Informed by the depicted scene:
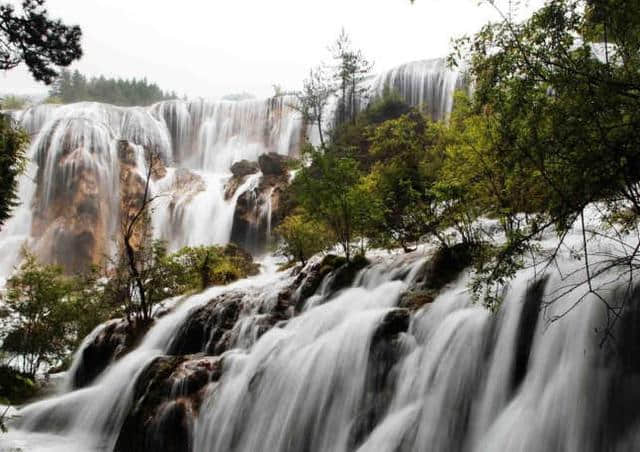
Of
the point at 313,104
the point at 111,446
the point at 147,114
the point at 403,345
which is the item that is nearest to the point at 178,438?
the point at 111,446

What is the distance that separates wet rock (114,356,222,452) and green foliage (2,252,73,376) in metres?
8.61

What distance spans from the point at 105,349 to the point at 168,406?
7428 mm

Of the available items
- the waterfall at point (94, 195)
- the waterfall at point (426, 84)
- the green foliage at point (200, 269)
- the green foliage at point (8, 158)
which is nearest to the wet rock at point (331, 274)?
the green foliage at point (200, 269)

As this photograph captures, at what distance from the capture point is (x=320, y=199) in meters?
13.1

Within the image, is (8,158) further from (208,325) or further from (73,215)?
(73,215)

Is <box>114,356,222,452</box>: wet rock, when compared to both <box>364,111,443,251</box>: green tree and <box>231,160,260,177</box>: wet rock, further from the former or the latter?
<box>231,160,260,177</box>: wet rock

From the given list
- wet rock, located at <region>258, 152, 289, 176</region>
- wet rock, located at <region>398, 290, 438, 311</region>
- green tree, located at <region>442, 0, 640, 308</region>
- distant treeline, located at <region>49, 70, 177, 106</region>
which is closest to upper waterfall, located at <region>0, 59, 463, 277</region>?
wet rock, located at <region>258, 152, 289, 176</region>

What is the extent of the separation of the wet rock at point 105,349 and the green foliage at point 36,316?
7.84 feet

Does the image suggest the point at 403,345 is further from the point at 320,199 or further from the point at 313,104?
the point at 313,104

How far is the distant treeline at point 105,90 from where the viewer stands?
7406 cm

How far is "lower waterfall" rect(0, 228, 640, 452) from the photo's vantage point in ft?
16.0

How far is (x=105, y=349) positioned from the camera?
575 inches

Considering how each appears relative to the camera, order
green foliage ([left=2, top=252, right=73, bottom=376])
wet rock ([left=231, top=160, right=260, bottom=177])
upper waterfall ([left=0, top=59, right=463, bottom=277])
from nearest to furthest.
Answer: green foliage ([left=2, top=252, right=73, bottom=376])
upper waterfall ([left=0, top=59, right=463, bottom=277])
wet rock ([left=231, top=160, right=260, bottom=177])

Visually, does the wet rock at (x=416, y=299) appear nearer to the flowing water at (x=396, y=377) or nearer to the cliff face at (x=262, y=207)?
the flowing water at (x=396, y=377)
